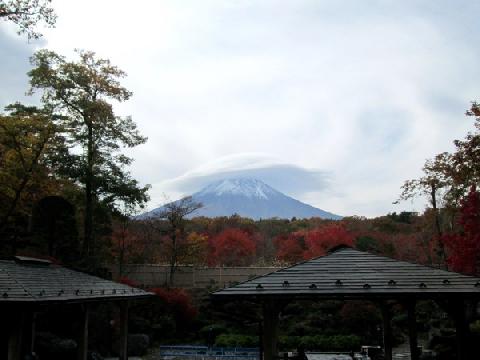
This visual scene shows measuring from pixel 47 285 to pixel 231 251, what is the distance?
27749 mm

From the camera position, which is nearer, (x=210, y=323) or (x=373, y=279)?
(x=373, y=279)

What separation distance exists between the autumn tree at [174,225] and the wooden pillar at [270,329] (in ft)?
75.8

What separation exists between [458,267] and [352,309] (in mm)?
7535

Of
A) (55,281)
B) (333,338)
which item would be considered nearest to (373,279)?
(55,281)

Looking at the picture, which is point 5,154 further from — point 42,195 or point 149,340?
point 149,340

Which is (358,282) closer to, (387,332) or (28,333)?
(387,332)

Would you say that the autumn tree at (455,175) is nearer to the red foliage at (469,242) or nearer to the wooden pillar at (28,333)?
the red foliage at (469,242)

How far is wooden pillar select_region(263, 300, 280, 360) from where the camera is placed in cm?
875

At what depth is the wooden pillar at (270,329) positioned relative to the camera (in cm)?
875

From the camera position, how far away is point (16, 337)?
9.44 m

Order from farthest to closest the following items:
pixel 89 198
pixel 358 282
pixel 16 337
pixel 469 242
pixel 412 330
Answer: pixel 89 198
pixel 469 242
pixel 412 330
pixel 16 337
pixel 358 282

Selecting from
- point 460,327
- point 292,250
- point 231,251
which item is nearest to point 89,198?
point 231,251

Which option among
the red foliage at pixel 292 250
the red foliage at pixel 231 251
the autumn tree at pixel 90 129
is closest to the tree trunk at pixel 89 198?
the autumn tree at pixel 90 129

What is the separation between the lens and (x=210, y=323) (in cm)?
2661
